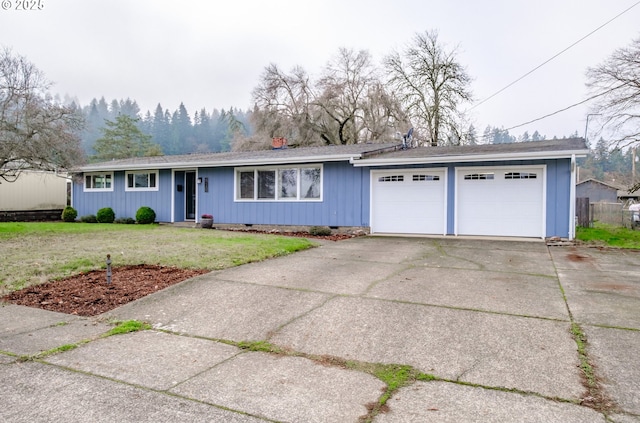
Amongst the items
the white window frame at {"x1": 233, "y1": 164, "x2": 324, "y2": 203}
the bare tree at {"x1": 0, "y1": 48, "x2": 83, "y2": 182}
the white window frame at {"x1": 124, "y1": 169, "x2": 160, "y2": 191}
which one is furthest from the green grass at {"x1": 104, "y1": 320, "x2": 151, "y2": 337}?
the white window frame at {"x1": 124, "y1": 169, "x2": 160, "y2": 191}

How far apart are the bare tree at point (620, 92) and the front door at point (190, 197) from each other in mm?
16663

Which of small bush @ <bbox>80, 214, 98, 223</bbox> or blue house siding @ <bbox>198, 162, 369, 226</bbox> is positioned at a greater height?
blue house siding @ <bbox>198, 162, 369, 226</bbox>

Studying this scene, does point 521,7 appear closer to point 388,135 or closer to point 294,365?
point 388,135

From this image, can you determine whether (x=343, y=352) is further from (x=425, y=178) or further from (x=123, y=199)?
(x=123, y=199)

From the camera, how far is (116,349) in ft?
12.1

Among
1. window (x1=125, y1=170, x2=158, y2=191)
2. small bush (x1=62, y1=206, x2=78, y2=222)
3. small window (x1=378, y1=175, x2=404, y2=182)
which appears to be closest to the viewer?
small window (x1=378, y1=175, x2=404, y2=182)

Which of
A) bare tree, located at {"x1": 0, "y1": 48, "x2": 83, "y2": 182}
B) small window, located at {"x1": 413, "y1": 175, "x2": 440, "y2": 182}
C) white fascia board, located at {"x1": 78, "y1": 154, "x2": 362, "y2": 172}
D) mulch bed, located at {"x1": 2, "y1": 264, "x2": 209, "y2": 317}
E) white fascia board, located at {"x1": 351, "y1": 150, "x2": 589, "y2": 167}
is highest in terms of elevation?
bare tree, located at {"x1": 0, "y1": 48, "x2": 83, "y2": 182}

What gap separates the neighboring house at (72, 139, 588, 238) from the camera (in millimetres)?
10742

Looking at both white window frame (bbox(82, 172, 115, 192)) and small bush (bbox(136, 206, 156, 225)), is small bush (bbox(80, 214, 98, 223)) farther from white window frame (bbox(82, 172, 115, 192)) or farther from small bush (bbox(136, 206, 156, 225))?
small bush (bbox(136, 206, 156, 225))

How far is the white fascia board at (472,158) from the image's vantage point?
9984mm

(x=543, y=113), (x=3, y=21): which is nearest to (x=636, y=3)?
(x=543, y=113)

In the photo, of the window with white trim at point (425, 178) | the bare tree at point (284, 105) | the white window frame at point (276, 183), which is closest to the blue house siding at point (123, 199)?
the white window frame at point (276, 183)

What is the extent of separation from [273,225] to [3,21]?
1112 cm

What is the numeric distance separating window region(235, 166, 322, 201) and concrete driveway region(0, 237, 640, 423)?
7295 mm
